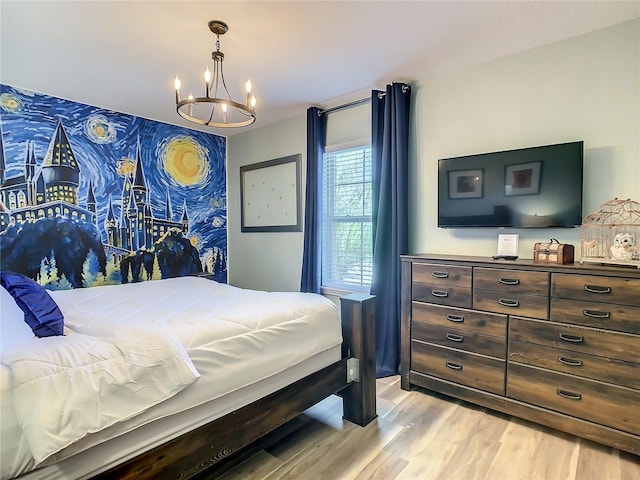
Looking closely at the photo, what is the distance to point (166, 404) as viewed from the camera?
1.41m

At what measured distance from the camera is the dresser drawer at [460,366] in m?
2.36

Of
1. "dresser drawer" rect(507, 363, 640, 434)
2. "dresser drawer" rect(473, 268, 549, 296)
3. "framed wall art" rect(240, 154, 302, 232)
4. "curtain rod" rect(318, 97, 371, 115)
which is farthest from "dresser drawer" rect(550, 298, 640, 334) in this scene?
"framed wall art" rect(240, 154, 302, 232)

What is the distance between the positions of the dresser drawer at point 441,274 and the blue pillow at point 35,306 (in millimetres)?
2275

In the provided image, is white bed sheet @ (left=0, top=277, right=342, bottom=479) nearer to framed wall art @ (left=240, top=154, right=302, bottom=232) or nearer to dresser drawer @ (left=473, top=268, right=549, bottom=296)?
dresser drawer @ (left=473, top=268, right=549, bottom=296)

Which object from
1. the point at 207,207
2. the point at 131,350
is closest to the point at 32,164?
the point at 207,207

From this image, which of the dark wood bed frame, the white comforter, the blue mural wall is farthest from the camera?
the blue mural wall

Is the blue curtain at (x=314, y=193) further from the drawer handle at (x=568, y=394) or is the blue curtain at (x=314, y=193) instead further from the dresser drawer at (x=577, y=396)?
the drawer handle at (x=568, y=394)

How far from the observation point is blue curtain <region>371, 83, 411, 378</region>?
305 cm

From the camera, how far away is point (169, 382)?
4.56 feet

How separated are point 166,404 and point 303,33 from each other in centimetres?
227

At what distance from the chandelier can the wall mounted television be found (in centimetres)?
164

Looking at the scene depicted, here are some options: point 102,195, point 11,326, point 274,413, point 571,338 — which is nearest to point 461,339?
point 571,338

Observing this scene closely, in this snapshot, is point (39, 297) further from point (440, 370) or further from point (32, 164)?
point (440, 370)

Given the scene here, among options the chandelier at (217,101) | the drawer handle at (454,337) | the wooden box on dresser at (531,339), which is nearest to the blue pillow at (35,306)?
the chandelier at (217,101)
